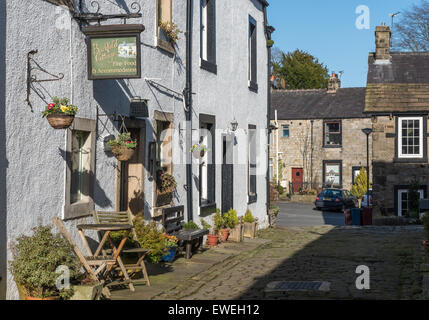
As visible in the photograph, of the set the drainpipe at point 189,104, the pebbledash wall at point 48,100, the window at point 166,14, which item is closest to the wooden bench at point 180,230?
the pebbledash wall at point 48,100

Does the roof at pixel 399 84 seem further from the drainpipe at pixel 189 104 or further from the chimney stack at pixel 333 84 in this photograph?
the chimney stack at pixel 333 84

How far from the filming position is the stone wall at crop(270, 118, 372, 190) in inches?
1638

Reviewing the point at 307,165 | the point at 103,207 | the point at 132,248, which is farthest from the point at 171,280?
the point at 307,165

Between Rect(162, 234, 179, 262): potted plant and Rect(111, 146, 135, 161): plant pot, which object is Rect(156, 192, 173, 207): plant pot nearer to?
Rect(162, 234, 179, 262): potted plant

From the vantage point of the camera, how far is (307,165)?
4356cm

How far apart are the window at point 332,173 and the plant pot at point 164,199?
103ft

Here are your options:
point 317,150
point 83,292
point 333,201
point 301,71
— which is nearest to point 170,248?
point 83,292

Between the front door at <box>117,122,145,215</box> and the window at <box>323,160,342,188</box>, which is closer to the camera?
the front door at <box>117,122,145,215</box>

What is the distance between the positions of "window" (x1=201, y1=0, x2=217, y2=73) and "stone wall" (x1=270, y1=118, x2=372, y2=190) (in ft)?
91.4

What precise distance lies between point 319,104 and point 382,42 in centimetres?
1578

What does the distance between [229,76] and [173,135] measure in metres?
4.12

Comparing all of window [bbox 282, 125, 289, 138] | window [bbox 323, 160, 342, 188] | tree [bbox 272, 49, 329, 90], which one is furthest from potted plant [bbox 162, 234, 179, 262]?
tree [bbox 272, 49, 329, 90]

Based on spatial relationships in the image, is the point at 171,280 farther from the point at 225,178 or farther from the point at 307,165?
the point at 307,165

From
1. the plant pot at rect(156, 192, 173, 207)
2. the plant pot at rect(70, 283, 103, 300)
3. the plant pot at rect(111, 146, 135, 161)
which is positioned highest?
the plant pot at rect(111, 146, 135, 161)
